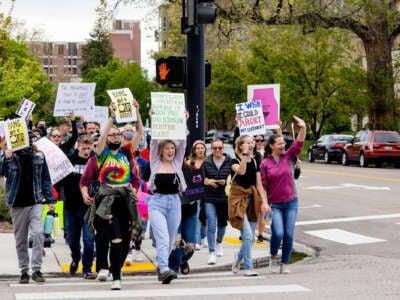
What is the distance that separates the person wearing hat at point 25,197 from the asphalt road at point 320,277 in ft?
1.10

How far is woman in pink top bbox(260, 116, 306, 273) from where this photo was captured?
34.8 feet

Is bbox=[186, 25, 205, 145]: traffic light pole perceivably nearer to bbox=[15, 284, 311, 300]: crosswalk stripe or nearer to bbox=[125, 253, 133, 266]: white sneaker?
bbox=[125, 253, 133, 266]: white sneaker

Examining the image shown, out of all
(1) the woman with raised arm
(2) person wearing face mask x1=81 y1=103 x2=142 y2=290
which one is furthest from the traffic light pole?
(2) person wearing face mask x1=81 y1=103 x2=142 y2=290

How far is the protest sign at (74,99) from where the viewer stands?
14889 millimetres

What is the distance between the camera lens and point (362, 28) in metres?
39.6

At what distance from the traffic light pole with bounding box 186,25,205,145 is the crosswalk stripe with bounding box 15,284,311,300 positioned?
3.95 meters

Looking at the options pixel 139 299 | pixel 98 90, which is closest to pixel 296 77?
pixel 139 299

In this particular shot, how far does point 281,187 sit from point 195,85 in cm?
282

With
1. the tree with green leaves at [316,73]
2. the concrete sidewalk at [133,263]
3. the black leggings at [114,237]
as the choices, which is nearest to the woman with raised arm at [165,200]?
the black leggings at [114,237]

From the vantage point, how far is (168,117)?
1009 centimetres

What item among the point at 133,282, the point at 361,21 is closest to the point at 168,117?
the point at 133,282

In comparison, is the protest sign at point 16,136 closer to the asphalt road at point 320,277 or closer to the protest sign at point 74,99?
the asphalt road at point 320,277

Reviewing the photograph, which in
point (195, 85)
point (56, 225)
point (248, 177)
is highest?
point (195, 85)

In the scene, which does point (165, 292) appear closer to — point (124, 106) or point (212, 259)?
point (212, 259)
